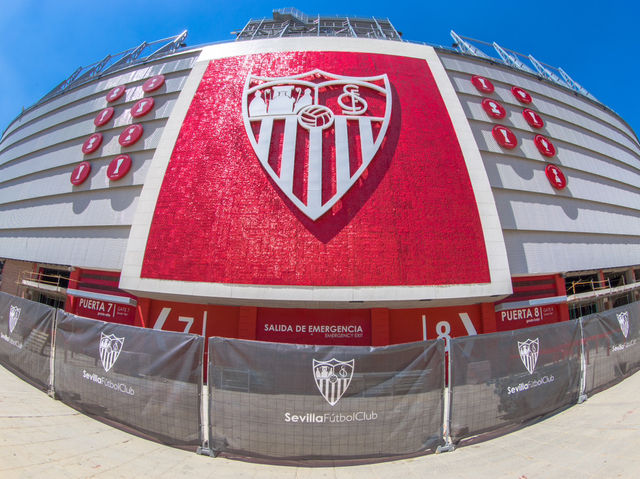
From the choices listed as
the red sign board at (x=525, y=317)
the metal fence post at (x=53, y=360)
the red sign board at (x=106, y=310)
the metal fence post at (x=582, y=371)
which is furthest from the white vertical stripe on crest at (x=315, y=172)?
the red sign board at (x=106, y=310)

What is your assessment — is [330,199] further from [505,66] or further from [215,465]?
[505,66]

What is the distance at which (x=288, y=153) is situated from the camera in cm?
970

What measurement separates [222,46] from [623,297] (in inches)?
1023

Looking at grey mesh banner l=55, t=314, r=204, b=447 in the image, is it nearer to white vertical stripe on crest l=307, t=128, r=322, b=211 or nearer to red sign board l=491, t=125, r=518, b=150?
white vertical stripe on crest l=307, t=128, r=322, b=211

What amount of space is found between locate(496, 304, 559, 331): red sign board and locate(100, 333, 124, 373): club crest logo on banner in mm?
11751

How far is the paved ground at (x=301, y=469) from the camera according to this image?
3.76m

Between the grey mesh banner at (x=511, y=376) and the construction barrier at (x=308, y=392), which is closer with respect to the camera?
the construction barrier at (x=308, y=392)

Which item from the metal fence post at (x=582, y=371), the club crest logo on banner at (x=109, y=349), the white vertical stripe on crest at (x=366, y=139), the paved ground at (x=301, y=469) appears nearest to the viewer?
the paved ground at (x=301, y=469)

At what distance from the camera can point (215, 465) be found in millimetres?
3949

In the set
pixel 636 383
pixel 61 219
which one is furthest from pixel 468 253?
pixel 61 219

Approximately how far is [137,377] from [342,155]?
856 cm

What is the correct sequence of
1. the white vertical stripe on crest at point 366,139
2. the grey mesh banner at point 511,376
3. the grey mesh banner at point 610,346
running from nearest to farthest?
the grey mesh banner at point 511,376 → the grey mesh banner at point 610,346 → the white vertical stripe on crest at point 366,139

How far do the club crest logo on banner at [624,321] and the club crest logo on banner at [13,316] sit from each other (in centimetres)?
1625

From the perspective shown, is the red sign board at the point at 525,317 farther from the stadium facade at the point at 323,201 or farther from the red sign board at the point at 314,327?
the red sign board at the point at 314,327
